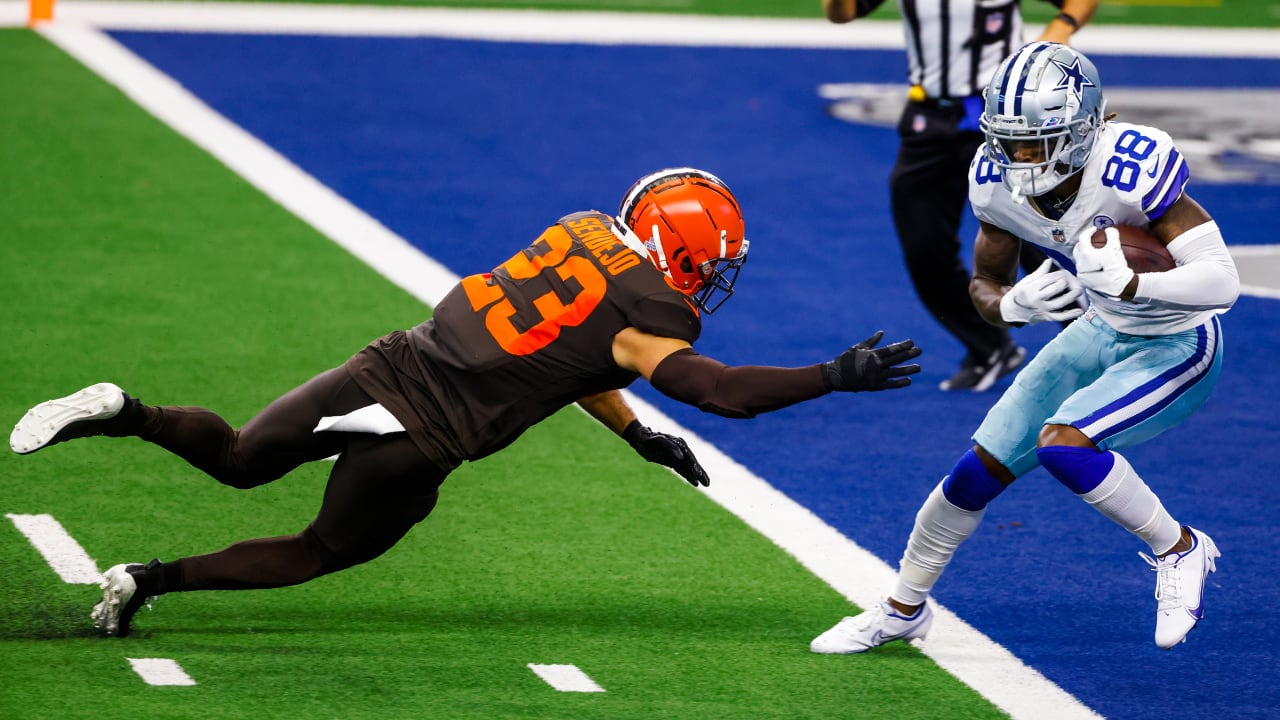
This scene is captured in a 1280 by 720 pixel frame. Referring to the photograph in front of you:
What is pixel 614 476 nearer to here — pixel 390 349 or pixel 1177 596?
pixel 390 349

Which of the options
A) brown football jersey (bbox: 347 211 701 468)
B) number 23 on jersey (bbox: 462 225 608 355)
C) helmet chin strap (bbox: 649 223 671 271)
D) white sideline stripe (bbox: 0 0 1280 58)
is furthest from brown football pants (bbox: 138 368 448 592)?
white sideline stripe (bbox: 0 0 1280 58)

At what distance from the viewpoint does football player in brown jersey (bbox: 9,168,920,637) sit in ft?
15.3

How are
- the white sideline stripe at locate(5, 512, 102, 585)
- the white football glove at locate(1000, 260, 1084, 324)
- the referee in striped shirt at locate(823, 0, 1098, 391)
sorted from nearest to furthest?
the white football glove at locate(1000, 260, 1084, 324) → the white sideline stripe at locate(5, 512, 102, 585) → the referee in striped shirt at locate(823, 0, 1098, 391)

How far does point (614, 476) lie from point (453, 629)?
63.0 inches

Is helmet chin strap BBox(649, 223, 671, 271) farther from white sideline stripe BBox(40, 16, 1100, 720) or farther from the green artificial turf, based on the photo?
white sideline stripe BBox(40, 16, 1100, 720)

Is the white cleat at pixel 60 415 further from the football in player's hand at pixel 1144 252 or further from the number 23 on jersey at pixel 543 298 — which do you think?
the football in player's hand at pixel 1144 252

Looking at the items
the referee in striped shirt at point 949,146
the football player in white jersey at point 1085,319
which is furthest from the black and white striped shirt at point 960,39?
the football player in white jersey at point 1085,319

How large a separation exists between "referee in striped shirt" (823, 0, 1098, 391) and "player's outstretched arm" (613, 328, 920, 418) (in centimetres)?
357

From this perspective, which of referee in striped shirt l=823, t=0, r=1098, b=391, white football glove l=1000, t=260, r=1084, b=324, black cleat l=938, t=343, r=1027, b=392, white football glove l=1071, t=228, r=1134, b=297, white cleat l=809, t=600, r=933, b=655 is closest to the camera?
white football glove l=1071, t=228, r=1134, b=297

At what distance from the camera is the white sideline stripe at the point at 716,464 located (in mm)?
4914

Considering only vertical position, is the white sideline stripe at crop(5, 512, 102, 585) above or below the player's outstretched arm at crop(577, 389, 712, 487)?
below

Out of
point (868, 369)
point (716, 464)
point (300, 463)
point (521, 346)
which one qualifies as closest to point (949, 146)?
point (716, 464)

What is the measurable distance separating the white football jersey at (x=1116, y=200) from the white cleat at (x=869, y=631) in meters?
1.02

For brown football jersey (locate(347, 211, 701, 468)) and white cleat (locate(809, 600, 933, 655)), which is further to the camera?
white cleat (locate(809, 600, 933, 655))
